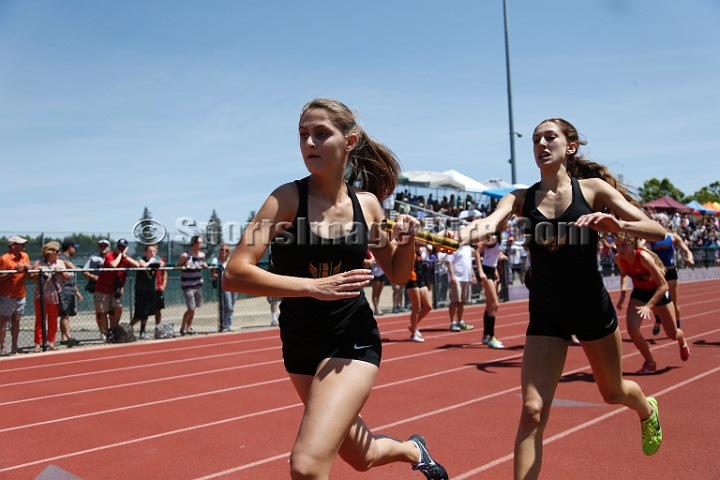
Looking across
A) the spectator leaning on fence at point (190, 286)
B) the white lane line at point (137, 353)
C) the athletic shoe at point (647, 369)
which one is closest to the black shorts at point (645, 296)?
the athletic shoe at point (647, 369)

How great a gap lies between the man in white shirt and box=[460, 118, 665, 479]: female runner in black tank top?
8.27m

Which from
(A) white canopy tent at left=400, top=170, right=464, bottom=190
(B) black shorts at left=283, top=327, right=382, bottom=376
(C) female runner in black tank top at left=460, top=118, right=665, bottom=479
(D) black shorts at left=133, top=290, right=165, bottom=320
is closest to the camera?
(B) black shorts at left=283, top=327, right=382, bottom=376

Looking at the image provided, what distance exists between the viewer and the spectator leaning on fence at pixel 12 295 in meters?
10.0

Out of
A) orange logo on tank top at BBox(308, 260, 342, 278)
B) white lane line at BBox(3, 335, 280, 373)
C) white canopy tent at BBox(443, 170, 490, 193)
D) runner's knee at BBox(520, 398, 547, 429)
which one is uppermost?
white canopy tent at BBox(443, 170, 490, 193)

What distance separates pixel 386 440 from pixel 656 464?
2268 mm

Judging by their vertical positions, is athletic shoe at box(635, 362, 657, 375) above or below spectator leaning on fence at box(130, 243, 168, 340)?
below

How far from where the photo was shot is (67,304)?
1121cm

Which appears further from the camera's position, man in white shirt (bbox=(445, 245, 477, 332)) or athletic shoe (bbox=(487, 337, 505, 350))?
man in white shirt (bbox=(445, 245, 477, 332))

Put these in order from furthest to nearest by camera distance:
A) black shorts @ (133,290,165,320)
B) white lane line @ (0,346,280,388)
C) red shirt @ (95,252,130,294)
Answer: black shorts @ (133,290,165,320), red shirt @ (95,252,130,294), white lane line @ (0,346,280,388)

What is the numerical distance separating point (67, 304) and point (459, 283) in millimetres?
7274

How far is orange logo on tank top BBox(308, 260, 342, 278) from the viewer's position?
2918mm

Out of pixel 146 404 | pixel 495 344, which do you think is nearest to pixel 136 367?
pixel 146 404

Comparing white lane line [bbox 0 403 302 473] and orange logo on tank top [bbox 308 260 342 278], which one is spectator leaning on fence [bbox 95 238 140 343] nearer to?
white lane line [bbox 0 403 302 473]

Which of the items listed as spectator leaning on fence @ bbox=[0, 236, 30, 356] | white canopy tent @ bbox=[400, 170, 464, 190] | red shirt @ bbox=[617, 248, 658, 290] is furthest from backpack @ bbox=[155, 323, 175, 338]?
white canopy tent @ bbox=[400, 170, 464, 190]
